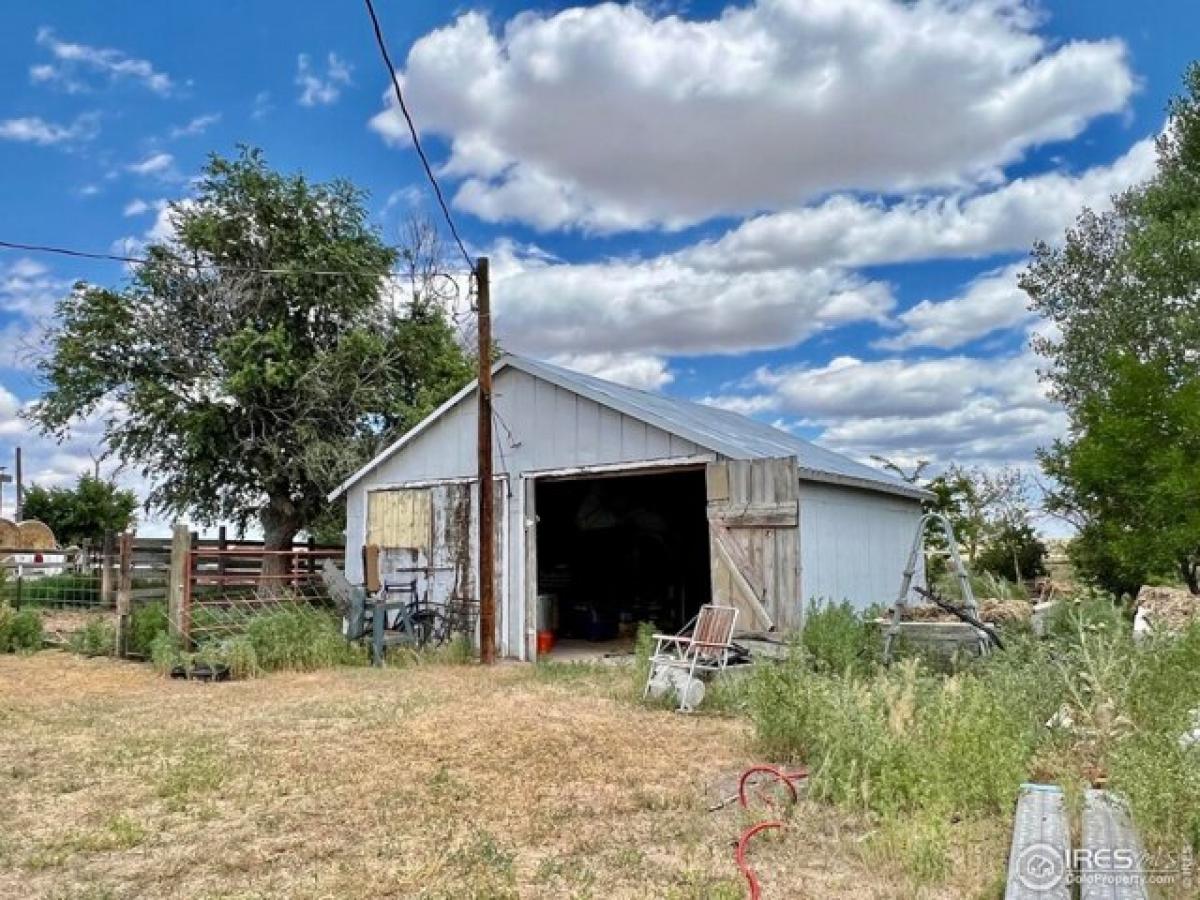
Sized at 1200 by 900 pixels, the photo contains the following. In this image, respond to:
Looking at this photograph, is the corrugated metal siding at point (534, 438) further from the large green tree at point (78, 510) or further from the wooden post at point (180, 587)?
the large green tree at point (78, 510)

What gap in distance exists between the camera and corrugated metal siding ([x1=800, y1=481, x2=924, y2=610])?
934 cm

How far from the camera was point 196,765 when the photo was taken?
18.1ft

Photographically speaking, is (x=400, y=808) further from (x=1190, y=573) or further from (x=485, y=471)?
(x=1190, y=573)

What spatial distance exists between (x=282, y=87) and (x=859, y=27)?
19.1 ft

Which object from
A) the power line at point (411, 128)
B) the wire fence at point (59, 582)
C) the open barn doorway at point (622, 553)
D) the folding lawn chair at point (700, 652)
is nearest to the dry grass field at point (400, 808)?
the folding lawn chair at point (700, 652)

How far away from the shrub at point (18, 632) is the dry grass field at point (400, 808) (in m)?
4.37

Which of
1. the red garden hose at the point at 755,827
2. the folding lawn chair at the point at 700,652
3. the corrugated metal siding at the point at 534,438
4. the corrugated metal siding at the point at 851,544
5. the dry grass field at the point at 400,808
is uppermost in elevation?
the corrugated metal siding at the point at 534,438

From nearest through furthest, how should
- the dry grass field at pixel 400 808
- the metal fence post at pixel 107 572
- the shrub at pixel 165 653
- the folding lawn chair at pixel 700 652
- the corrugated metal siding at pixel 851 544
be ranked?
the dry grass field at pixel 400 808 → the folding lawn chair at pixel 700 652 → the corrugated metal siding at pixel 851 544 → the shrub at pixel 165 653 → the metal fence post at pixel 107 572

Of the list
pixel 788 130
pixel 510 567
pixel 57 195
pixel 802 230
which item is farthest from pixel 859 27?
pixel 57 195

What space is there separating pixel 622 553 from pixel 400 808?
411 inches

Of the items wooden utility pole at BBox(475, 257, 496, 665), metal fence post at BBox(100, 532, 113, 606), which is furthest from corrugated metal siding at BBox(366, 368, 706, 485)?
metal fence post at BBox(100, 532, 113, 606)

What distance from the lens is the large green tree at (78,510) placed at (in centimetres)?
2752

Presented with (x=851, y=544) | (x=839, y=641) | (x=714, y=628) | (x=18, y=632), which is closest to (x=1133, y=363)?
(x=851, y=544)

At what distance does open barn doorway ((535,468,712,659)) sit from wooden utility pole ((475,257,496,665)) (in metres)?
3.29
